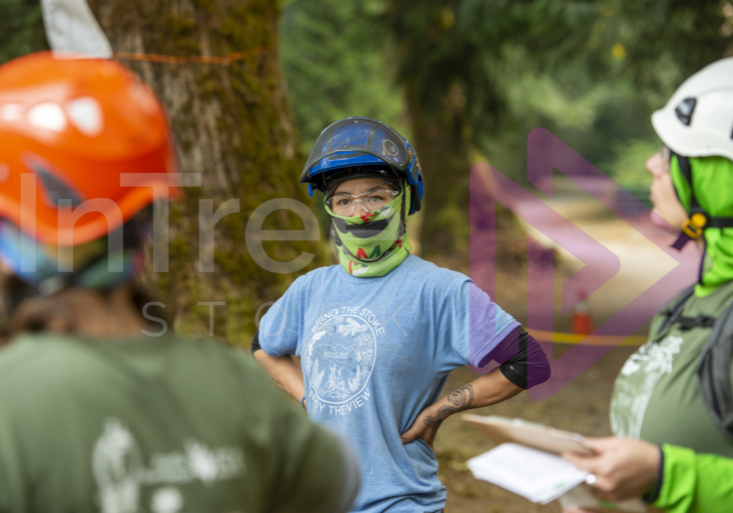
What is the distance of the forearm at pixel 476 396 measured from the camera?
7.03 feet

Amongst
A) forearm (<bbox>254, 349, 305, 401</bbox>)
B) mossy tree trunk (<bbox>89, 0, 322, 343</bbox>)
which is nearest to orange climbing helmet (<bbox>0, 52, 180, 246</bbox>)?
forearm (<bbox>254, 349, 305, 401</bbox>)

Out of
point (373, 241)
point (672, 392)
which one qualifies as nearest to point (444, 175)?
point (373, 241)

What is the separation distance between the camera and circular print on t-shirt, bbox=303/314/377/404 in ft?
6.90

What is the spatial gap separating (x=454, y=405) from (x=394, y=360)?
0.30m

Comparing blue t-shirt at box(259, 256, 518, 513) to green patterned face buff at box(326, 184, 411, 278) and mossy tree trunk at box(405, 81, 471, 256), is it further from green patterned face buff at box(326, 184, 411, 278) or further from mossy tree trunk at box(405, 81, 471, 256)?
mossy tree trunk at box(405, 81, 471, 256)

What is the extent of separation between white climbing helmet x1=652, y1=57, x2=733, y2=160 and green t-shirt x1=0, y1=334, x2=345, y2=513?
1.31m

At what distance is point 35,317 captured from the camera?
1013mm

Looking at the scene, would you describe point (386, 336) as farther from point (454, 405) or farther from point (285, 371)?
point (285, 371)

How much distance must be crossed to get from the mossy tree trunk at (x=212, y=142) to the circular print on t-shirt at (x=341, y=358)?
2.31 meters

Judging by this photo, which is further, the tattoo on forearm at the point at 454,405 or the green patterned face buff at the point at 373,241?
the green patterned face buff at the point at 373,241

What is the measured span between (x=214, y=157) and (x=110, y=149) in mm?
3663

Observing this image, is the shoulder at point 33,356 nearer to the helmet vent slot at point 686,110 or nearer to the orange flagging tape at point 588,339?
the helmet vent slot at point 686,110

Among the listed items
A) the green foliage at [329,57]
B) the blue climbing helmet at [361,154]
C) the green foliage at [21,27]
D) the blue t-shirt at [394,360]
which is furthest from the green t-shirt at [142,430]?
the green foliage at [329,57]

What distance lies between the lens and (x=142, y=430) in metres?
0.96
